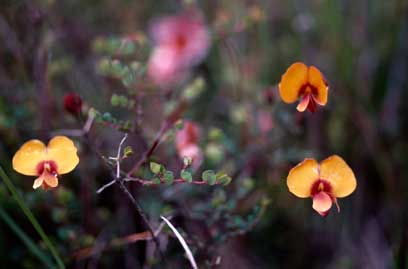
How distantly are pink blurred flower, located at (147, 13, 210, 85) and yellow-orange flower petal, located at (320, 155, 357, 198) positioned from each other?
0.93 m

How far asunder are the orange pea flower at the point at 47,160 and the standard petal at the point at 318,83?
0.36 meters

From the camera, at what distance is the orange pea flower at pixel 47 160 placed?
75 cm

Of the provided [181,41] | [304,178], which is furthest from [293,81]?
[181,41]

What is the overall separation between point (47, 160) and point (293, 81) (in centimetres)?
38

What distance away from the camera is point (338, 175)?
0.76 metres

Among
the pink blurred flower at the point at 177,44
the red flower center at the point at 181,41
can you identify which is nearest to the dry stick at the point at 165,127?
the pink blurred flower at the point at 177,44

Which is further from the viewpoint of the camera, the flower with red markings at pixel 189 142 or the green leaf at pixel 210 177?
the flower with red markings at pixel 189 142

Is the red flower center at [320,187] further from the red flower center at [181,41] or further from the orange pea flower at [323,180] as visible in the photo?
the red flower center at [181,41]

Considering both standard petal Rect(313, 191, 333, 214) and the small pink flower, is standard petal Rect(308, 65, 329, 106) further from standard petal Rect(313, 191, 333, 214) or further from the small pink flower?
the small pink flower

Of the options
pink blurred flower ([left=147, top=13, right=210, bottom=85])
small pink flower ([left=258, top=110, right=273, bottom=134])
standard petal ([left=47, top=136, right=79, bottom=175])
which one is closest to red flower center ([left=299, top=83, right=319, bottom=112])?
standard petal ([left=47, top=136, right=79, bottom=175])

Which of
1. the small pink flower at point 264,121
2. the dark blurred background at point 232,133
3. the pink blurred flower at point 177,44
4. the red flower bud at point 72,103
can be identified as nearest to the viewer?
the red flower bud at point 72,103

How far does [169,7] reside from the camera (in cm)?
190

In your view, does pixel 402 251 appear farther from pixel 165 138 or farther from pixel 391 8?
pixel 391 8

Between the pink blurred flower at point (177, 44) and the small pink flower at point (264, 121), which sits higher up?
the pink blurred flower at point (177, 44)
